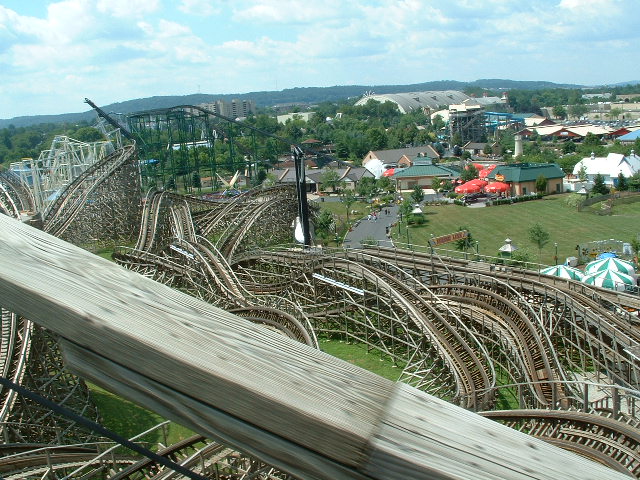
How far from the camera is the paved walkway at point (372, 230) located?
78.5ft

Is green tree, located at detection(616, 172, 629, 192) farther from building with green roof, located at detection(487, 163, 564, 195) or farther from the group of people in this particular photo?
the group of people

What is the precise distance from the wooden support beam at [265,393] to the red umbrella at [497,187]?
111 feet

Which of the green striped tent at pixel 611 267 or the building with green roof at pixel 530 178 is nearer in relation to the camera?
the green striped tent at pixel 611 267

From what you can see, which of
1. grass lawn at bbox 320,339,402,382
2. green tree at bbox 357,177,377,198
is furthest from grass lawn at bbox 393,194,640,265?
grass lawn at bbox 320,339,402,382

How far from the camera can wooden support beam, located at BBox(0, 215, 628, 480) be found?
69 cm

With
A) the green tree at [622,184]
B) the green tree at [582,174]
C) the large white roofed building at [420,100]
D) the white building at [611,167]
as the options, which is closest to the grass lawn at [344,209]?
the green tree at [582,174]

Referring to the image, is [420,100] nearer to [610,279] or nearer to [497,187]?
[497,187]

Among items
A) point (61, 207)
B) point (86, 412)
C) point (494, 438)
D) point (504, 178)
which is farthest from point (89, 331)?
point (504, 178)

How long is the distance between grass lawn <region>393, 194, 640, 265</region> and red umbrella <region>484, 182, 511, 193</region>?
1.77 m

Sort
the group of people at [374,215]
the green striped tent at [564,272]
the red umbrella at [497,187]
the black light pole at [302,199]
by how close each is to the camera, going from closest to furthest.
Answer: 1. the green striped tent at [564,272]
2. the black light pole at [302,199]
3. the group of people at [374,215]
4. the red umbrella at [497,187]

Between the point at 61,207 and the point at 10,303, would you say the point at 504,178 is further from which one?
the point at 10,303

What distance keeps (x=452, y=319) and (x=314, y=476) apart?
1101 cm

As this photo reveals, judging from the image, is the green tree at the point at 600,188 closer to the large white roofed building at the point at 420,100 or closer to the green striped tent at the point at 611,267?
the green striped tent at the point at 611,267

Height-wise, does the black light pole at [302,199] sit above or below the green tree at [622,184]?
above
